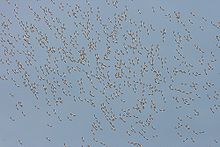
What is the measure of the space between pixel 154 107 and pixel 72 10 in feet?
35.2

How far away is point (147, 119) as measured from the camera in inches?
2208

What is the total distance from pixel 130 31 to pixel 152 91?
5.25 m

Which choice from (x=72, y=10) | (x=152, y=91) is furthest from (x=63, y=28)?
(x=152, y=91)

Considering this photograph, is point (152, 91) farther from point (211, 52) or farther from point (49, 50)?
point (49, 50)

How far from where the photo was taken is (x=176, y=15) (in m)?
55.3

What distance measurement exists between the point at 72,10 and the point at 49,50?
367 cm

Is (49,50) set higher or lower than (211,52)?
lower

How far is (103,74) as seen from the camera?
181 ft

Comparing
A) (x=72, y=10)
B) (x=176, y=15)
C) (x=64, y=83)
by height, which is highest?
(x=176, y=15)

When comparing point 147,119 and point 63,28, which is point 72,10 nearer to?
point 63,28

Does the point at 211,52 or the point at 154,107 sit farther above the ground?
the point at 211,52

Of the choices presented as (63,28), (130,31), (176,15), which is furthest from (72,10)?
(176,15)

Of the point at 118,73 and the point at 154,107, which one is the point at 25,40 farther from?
the point at 154,107

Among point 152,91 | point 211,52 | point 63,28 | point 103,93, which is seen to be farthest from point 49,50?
point 211,52
